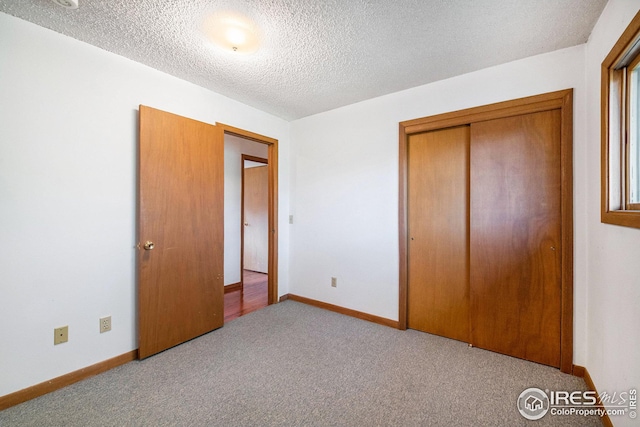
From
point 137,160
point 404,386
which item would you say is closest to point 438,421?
point 404,386

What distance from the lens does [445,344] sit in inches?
93.7

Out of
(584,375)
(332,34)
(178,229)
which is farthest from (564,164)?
(178,229)

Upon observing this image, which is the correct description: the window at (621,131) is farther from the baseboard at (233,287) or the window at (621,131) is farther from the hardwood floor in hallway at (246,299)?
the baseboard at (233,287)

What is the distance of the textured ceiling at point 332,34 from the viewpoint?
1.55 meters

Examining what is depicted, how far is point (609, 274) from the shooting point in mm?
1478

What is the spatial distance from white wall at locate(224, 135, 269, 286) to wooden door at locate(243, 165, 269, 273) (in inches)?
36.2

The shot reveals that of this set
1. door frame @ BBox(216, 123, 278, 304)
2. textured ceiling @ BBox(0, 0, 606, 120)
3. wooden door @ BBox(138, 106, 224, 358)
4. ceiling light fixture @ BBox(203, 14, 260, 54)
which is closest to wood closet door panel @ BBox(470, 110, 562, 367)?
textured ceiling @ BBox(0, 0, 606, 120)

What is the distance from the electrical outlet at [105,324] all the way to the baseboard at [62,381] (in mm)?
228

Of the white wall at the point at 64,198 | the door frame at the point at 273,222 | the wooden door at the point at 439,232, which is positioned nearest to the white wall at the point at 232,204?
the door frame at the point at 273,222

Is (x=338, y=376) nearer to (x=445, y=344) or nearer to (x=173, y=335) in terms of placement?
(x=445, y=344)

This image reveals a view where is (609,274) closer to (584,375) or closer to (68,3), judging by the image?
(584,375)

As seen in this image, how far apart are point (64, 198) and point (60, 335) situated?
0.92 meters

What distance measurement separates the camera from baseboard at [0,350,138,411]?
1.61m

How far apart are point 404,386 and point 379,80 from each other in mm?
2460
